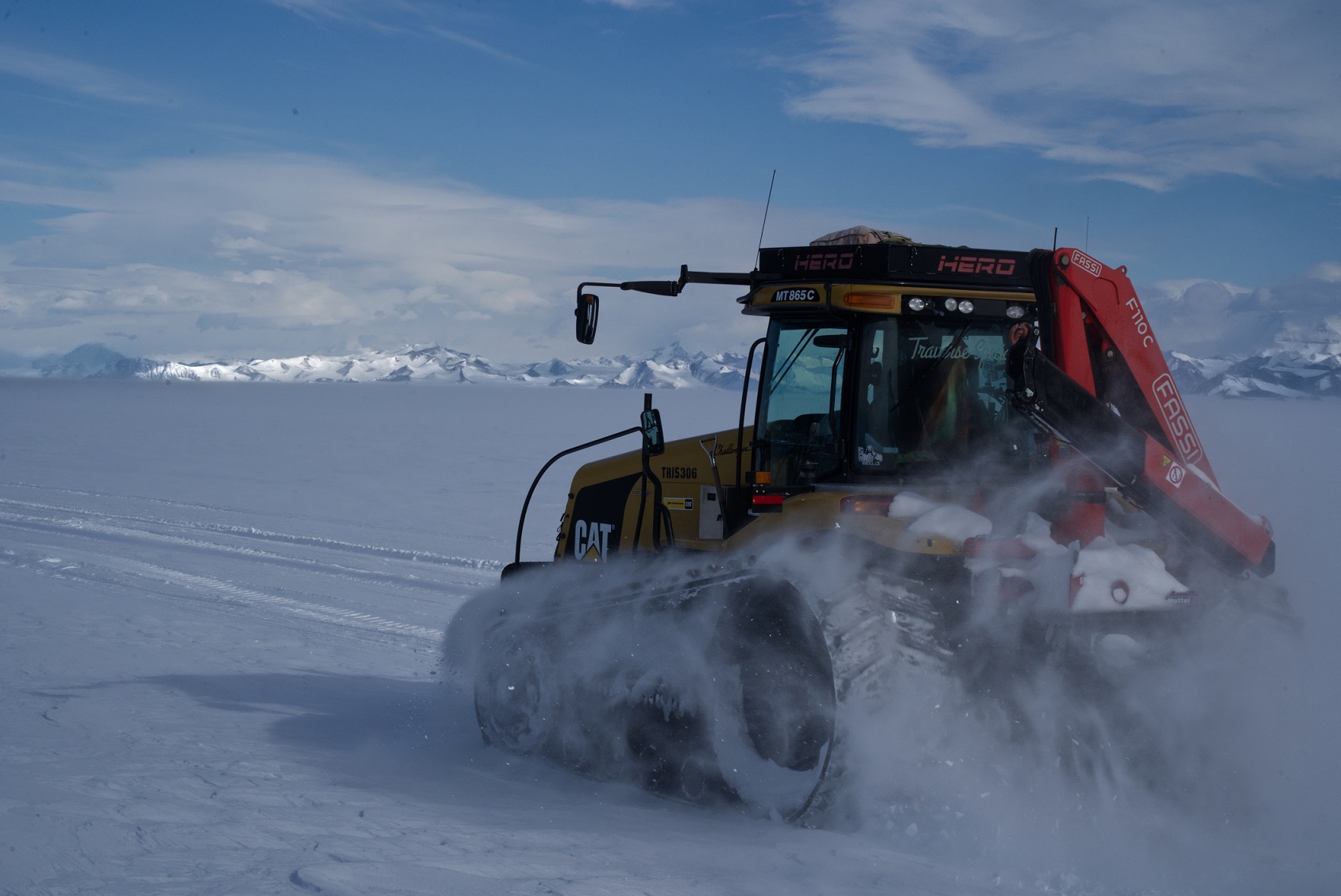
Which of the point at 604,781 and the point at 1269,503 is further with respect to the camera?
the point at 604,781

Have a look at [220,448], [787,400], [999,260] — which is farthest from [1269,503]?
[220,448]

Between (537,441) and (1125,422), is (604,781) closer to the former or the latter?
(1125,422)

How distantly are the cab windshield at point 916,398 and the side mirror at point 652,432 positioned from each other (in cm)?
116

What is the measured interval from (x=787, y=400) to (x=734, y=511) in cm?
74

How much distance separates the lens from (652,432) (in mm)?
6078

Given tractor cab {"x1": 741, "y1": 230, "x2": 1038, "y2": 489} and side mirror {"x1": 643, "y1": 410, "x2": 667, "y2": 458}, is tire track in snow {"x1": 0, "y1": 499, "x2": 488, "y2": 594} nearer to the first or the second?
side mirror {"x1": 643, "y1": 410, "x2": 667, "y2": 458}

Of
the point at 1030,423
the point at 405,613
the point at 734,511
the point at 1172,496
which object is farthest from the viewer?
the point at 405,613

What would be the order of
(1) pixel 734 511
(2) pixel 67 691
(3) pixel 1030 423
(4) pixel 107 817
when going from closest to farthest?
(4) pixel 107 817
(3) pixel 1030 423
(1) pixel 734 511
(2) pixel 67 691

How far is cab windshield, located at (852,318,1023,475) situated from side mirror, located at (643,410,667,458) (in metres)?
1.16

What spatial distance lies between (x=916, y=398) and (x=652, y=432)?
1.45 meters

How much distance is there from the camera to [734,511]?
617 centimetres

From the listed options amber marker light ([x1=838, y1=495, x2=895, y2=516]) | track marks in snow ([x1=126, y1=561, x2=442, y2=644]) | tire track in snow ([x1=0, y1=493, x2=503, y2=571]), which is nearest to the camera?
amber marker light ([x1=838, y1=495, x2=895, y2=516])

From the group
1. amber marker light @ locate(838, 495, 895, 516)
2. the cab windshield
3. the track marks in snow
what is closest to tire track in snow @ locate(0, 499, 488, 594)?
the track marks in snow

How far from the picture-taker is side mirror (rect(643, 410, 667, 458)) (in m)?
6.04
